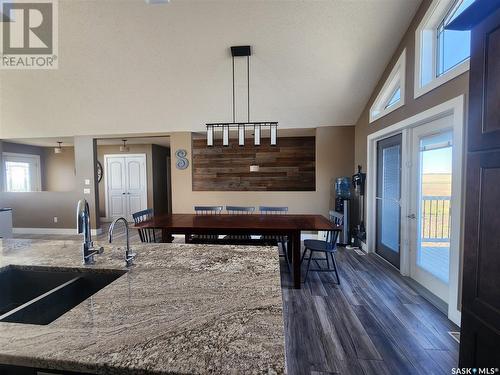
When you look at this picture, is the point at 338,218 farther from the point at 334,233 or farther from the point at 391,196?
the point at 391,196

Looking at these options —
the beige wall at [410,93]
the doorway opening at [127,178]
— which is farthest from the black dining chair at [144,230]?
the beige wall at [410,93]

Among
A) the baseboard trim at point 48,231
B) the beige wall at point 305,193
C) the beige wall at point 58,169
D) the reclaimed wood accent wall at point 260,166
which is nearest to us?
the beige wall at point 305,193

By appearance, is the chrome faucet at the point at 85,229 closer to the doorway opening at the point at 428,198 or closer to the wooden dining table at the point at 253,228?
the wooden dining table at the point at 253,228

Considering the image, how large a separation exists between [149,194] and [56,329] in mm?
6755

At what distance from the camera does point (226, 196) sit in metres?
5.29

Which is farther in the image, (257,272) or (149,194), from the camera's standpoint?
(149,194)

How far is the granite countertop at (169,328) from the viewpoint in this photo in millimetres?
651

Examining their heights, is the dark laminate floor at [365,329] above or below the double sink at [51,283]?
below

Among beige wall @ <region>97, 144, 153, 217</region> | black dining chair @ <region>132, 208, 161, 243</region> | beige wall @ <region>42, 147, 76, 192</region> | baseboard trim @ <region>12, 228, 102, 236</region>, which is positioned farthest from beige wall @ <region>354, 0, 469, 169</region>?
beige wall @ <region>42, 147, 76, 192</region>

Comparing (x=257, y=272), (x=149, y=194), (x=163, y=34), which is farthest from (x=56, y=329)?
(x=149, y=194)

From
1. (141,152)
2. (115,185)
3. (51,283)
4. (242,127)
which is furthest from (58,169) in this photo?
(51,283)

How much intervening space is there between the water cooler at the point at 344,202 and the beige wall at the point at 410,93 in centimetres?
49

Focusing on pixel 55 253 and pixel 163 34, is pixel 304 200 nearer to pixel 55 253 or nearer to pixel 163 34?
pixel 163 34

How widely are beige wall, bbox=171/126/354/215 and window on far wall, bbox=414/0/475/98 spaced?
6.80 feet
